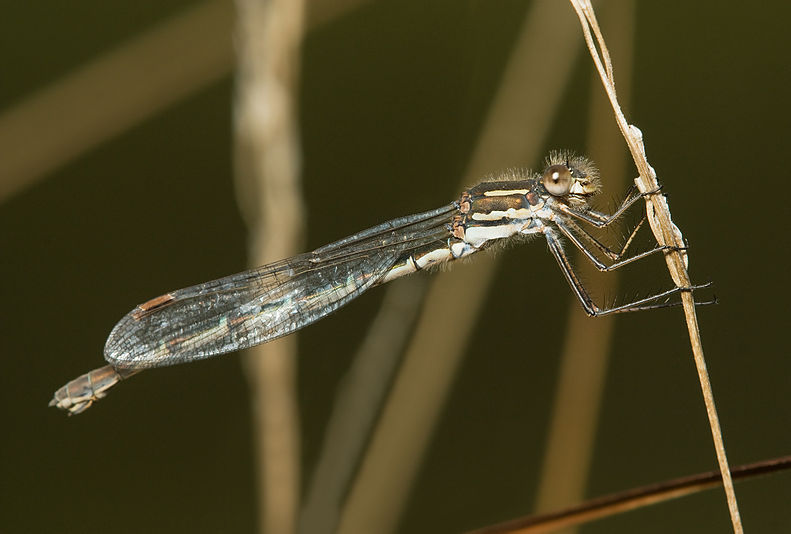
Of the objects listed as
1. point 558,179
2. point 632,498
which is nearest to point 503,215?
point 558,179

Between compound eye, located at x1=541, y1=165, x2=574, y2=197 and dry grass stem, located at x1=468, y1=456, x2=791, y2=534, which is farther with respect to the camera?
compound eye, located at x1=541, y1=165, x2=574, y2=197

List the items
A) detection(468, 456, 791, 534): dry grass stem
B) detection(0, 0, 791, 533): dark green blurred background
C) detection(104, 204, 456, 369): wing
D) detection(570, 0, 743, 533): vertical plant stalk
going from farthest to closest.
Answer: detection(0, 0, 791, 533): dark green blurred background < detection(104, 204, 456, 369): wing < detection(570, 0, 743, 533): vertical plant stalk < detection(468, 456, 791, 534): dry grass stem

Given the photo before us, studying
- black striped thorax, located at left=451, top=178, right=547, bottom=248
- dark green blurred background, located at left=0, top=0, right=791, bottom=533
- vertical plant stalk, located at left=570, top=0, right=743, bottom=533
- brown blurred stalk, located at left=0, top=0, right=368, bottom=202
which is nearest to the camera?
vertical plant stalk, located at left=570, top=0, right=743, bottom=533

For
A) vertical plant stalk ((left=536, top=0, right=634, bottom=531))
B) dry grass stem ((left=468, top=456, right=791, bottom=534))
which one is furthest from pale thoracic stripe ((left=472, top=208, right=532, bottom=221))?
dry grass stem ((left=468, top=456, right=791, bottom=534))

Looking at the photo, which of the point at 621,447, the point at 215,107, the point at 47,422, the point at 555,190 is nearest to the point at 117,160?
the point at 215,107

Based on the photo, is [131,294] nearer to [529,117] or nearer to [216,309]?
[216,309]

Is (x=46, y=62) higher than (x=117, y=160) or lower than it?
higher

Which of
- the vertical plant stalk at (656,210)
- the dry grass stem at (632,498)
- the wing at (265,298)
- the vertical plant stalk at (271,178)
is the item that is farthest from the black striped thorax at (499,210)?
the dry grass stem at (632,498)

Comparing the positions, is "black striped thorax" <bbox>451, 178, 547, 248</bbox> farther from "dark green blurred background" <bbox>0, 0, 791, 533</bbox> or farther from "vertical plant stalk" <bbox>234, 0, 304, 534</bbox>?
"dark green blurred background" <bbox>0, 0, 791, 533</bbox>
